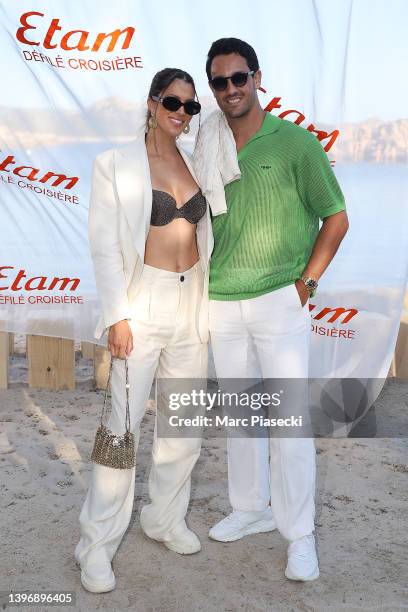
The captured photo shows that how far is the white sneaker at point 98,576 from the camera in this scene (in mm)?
3393

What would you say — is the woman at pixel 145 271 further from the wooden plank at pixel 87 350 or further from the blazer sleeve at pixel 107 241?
the wooden plank at pixel 87 350

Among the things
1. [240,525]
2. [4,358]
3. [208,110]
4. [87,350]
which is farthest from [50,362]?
[240,525]

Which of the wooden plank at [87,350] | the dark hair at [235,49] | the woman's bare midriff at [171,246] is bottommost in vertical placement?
the wooden plank at [87,350]

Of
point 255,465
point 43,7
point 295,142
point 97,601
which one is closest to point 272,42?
point 43,7

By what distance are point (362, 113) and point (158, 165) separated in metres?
2.32

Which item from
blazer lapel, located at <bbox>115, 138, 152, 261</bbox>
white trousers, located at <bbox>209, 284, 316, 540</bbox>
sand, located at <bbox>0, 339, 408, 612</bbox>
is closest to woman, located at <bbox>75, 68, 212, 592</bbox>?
blazer lapel, located at <bbox>115, 138, 152, 261</bbox>

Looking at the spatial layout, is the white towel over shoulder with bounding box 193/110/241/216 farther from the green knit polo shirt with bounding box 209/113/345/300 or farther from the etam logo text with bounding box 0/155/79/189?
the etam logo text with bounding box 0/155/79/189

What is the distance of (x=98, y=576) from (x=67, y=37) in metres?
3.56

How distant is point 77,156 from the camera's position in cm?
553

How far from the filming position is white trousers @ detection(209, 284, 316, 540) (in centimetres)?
352

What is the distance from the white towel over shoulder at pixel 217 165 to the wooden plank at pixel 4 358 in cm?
293

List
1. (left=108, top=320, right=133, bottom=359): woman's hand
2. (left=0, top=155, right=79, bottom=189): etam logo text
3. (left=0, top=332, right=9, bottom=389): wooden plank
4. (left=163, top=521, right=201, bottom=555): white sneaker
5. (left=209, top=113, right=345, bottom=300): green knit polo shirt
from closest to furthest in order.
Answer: (left=108, top=320, right=133, bottom=359): woman's hand
(left=209, top=113, right=345, bottom=300): green knit polo shirt
(left=163, top=521, right=201, bottom=555): white sneaker
(left=0, top=155, right=79, bottom=189): etam logo text
(left=0, top=332, right=9, bottom=389): wooden plank

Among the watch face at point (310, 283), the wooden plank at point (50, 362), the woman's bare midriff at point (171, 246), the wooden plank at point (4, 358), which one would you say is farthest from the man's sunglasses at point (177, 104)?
the wooden plank at point (4, 358)

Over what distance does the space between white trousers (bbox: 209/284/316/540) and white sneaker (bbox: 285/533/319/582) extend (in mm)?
50
